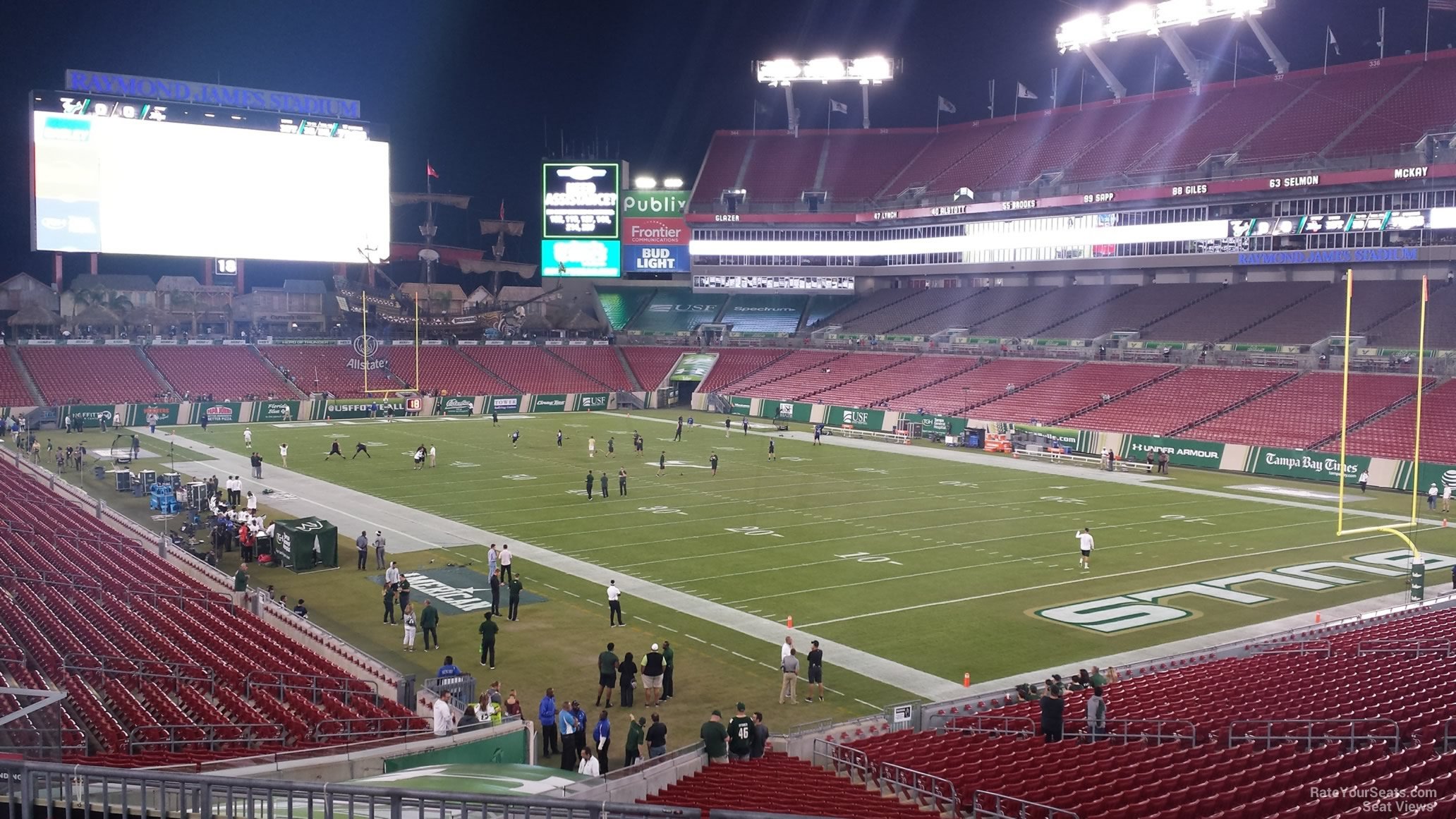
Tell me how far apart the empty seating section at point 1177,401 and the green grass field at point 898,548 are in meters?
6.04

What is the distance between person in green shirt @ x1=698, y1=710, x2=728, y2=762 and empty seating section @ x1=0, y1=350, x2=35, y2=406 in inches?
2364

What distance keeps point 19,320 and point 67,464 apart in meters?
34.9

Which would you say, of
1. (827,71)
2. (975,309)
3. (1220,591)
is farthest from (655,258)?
(1220,591)

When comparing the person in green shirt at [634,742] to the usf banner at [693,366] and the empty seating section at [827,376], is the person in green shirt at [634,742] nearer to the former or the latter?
the empty seating section at [827,376]

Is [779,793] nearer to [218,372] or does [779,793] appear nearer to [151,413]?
[151,413]

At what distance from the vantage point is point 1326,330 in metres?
58.6

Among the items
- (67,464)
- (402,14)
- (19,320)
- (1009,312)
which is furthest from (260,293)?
(1009,312)

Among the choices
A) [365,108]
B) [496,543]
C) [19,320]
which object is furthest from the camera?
[365,108]

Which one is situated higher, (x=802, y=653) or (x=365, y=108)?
(x=365, y=108)

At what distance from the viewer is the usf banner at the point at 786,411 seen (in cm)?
7050

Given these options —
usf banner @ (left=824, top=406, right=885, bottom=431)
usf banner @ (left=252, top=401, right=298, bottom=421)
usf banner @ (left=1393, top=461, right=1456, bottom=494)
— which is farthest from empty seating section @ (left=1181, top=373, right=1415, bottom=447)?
usf banner @ (left=252, top=401, right=298, bottom=421)

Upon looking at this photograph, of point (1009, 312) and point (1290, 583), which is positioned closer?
point (1290, 583)

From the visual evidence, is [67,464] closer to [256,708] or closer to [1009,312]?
[256,708]

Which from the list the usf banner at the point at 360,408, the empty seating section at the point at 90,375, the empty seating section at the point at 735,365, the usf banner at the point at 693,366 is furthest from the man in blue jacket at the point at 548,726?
the usf banner at the point at 693,366
